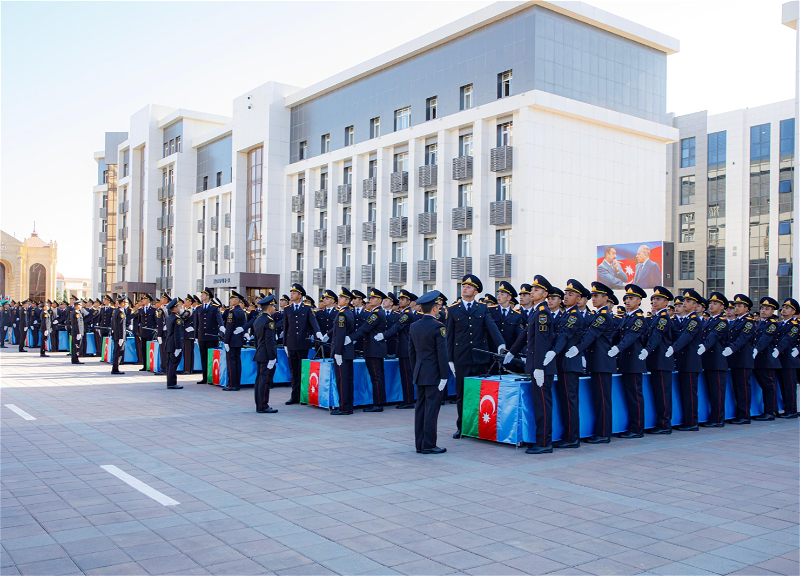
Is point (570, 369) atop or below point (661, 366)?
atop

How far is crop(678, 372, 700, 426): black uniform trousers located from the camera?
11.5 metres

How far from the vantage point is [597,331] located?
9977mm

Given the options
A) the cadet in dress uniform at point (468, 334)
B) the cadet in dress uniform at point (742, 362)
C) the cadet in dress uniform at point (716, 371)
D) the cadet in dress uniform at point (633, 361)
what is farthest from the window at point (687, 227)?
the cadet in dress uniform at point (468, 334)

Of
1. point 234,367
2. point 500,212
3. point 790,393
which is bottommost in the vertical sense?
point 790,393

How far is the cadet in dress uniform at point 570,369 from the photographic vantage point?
9.44 meters

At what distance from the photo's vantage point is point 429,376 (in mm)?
9047

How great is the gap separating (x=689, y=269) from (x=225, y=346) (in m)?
44.5

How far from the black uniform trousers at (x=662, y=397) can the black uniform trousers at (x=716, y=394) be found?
1422mm

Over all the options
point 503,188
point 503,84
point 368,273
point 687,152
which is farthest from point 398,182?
point 687,152

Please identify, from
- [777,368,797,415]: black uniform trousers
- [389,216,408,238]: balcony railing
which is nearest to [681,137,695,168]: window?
[389,216,408,238]: balcony railing

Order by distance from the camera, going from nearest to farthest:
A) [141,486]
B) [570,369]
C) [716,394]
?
1. [141,486]
2. [570,369]
3. [716,394]

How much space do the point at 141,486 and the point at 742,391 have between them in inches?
416

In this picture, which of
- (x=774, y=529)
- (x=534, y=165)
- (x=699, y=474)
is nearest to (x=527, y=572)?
(x=774, y=529)

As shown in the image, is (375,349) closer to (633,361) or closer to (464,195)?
(633,361)
